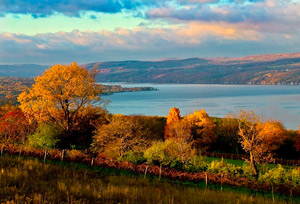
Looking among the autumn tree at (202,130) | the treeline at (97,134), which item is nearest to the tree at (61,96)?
the treeline at (97,134)

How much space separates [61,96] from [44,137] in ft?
18.5

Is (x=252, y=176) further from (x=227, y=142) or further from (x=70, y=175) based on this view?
(x=227, y=142)

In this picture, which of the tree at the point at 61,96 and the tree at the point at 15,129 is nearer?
the tree at the point at 61,96

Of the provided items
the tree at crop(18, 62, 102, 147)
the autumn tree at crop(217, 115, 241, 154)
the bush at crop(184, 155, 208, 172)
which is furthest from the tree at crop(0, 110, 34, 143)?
the autumn tree at crop(217, 115, 241, 154)

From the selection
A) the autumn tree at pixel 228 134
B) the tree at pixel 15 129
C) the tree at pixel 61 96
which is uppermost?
the tree at pixel 61 96

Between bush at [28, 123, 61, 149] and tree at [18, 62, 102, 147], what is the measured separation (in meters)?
1.34

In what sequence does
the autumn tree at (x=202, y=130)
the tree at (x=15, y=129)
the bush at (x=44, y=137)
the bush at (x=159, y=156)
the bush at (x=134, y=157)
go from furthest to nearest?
the autumn tree at (x=202, y=130) < the tree at (x=15, y=129) < the bush at (x=44, y=137) < the bush at (x=134, y=157) < the bush at (x=159, y=156)

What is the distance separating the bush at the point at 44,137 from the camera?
122 feet

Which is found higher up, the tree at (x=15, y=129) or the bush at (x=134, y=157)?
the tree at (x=15, y=129)

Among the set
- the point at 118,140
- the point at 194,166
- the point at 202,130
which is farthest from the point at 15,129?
the point at 202,130

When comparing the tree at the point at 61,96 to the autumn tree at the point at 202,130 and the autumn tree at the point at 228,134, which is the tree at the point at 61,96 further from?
the autumn tree at the point at 228,134

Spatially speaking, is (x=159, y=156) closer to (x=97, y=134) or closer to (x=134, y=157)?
(x=134, y=157)

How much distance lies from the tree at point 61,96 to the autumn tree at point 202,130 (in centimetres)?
2589

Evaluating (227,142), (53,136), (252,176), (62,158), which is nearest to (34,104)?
(53,136)
